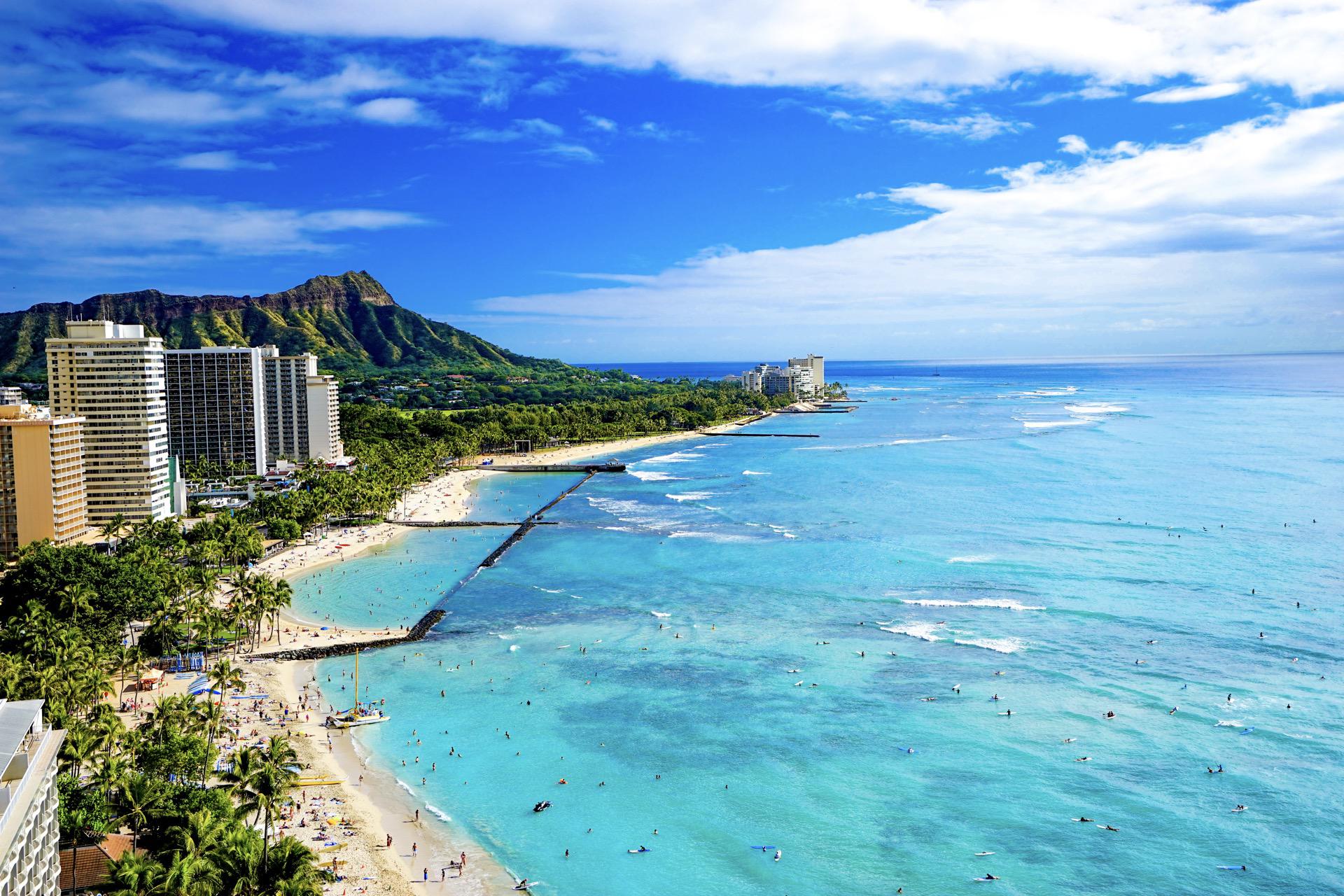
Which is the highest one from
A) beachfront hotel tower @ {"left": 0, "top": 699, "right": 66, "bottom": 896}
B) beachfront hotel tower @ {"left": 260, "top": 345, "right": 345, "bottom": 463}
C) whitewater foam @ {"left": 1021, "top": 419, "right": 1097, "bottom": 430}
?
beachfront hotel tower @ {"left": 260, "top": 345, "right": 345, "bottom": 463}

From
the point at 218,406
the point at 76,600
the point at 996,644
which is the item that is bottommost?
the point at 996,644

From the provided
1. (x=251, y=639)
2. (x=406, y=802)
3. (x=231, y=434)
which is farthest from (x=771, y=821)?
(x=231, y=434)

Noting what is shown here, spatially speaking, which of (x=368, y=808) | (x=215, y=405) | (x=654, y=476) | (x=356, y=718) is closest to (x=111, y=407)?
(x=215, y=405)

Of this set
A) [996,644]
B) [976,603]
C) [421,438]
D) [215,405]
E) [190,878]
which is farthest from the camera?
[421,438]

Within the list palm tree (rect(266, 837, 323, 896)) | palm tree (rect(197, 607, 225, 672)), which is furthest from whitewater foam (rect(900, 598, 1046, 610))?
palm tree (rect(266, 837, 323, 896))

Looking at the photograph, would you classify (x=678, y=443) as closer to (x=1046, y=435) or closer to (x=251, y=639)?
(x=1046, y=435)

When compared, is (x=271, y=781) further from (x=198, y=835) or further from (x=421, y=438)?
(x=421, y=438)

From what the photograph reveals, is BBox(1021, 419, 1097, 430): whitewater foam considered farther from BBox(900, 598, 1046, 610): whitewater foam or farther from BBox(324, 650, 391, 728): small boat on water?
BBox(324, 650, 391, 728): small boat on water
